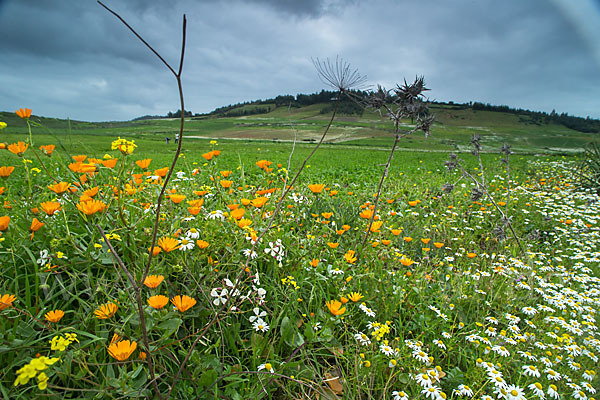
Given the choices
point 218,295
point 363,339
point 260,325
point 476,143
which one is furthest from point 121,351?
point 476,143

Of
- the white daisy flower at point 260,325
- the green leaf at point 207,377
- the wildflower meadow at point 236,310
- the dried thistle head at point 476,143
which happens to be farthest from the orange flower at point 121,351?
the dried thistle head at point 476,143

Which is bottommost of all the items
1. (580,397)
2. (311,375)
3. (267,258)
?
(580,397)

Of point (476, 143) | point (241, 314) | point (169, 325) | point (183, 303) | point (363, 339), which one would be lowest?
point (363, 339)

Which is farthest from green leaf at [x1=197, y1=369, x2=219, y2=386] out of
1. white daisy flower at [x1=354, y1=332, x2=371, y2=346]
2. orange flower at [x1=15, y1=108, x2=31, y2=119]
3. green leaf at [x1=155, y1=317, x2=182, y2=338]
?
orange flower at [x1=15, y1=108, x2=31, y2=119]

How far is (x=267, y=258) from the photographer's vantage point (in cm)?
187

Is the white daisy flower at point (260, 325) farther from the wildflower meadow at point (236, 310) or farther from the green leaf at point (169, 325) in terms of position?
the green leaf at point (169, 325)

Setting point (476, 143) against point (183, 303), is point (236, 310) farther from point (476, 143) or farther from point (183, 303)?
point (476, 143)

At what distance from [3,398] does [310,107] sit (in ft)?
263

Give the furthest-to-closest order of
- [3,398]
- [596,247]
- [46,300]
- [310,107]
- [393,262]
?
[310,107], [596,247], [393,262], [46,300], [3,398]

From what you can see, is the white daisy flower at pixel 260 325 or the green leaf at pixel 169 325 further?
the white daisy flower at pixel 260 325

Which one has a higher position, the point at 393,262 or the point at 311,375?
the point at 393,262

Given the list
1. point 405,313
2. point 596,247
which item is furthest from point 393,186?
point 405,313

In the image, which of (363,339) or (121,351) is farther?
(363,339)

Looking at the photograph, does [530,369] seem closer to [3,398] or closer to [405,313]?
[405,313]
